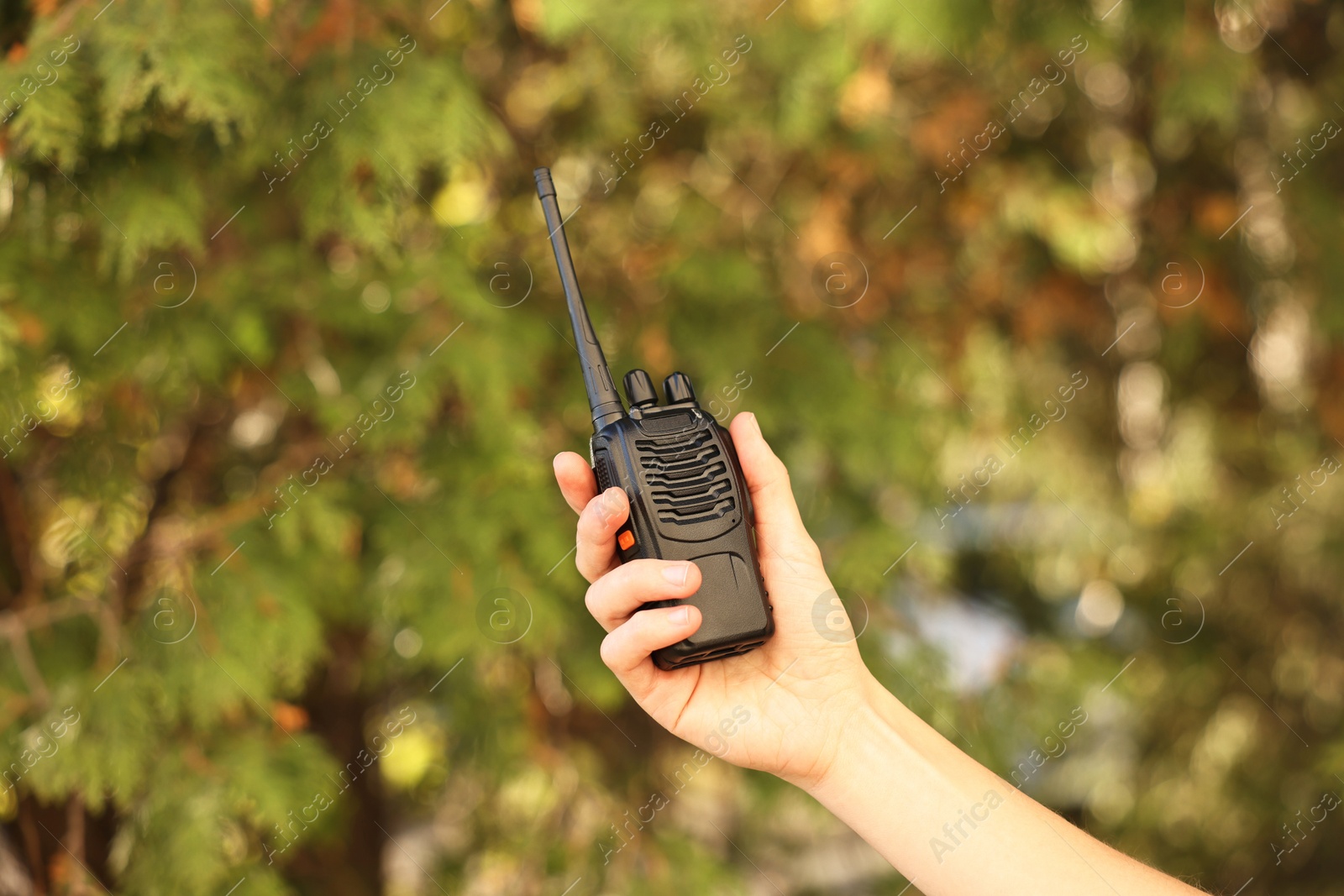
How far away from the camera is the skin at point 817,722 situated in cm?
104

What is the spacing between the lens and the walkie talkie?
1072 millimetres

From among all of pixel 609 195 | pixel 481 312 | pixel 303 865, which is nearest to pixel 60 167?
pixel 481 312

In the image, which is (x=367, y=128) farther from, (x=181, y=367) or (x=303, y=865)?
(x=303, y=865)

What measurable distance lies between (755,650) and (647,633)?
0.79 feet

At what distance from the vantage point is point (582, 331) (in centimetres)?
113
